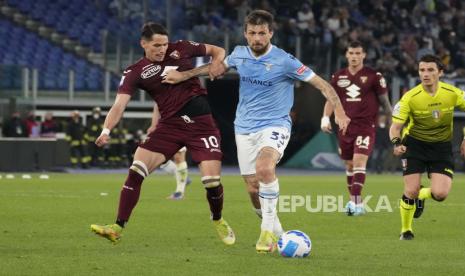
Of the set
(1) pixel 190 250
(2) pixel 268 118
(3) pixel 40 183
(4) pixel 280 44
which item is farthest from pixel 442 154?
(4) pixel 280 44

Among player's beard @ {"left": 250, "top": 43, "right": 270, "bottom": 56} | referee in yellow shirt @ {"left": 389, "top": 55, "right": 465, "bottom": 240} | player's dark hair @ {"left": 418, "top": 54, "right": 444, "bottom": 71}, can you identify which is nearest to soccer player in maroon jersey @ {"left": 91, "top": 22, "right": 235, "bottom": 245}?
player's beard @ {"left": 250, "top": 43, "right": 270, "bottom": 56}

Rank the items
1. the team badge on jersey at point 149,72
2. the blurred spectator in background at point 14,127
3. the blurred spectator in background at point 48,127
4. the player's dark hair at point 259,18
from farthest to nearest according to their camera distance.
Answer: the blurred spectator in background at point 48,127 → the blurred spectator in background at point 14,127 → the team badge on jersey at point 149,72 → the player's dark hair at point 259,18

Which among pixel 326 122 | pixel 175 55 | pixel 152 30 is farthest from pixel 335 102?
pixel 326 122

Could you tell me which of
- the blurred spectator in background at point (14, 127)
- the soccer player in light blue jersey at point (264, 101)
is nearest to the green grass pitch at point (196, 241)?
the soccer player in light blue jersey at point (264, 101)

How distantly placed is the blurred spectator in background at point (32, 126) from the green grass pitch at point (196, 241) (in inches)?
483

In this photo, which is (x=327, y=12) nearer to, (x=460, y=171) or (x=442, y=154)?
(x=460, y=171)

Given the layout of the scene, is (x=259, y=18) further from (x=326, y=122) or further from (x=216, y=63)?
(x=326, y=122)

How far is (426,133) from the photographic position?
14242mm

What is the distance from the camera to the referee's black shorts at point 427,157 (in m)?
14.2

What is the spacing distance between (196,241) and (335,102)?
2.42 m

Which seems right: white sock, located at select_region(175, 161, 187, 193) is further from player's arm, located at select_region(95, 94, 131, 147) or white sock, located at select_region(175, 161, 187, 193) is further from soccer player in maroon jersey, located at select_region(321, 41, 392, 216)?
player's arm, located at select_region(95, 94, 131, 147)

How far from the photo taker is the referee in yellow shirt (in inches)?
547

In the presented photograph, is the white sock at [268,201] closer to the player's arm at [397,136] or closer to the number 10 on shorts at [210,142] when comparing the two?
the number 10 on shorts at [210,142]

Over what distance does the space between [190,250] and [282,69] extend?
203 cm
